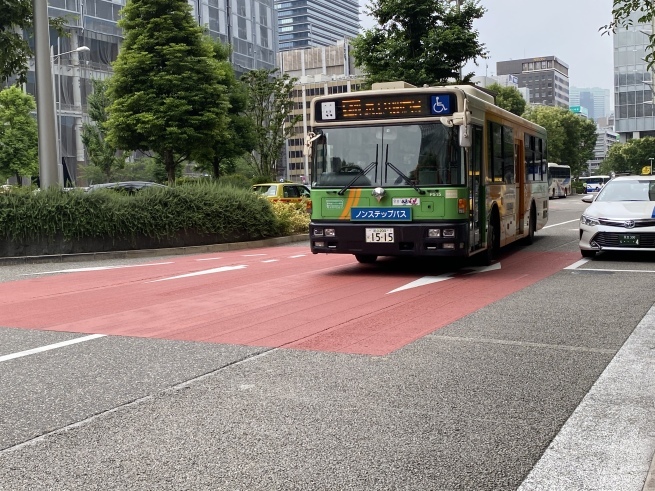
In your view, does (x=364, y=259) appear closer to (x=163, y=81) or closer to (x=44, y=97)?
(x=44, y=97)

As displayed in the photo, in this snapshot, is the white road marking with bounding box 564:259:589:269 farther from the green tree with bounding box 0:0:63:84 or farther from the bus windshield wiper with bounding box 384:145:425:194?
the green tree with bounding box 0:0:63:84

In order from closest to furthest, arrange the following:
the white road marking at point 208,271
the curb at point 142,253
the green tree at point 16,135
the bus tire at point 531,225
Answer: the white road marking at point 208,271, the curb at point 142,253, the bus tire at point 531,225, the green tree at point 16,135

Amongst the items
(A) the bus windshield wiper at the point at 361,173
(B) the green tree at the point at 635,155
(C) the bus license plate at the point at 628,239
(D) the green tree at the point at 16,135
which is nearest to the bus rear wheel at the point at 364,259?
(A) the bus windshield wiper at the point at 361,173

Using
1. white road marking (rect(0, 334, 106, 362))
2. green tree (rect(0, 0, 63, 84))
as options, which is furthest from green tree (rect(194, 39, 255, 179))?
white road marking (rect(0, 334, 106, 362))

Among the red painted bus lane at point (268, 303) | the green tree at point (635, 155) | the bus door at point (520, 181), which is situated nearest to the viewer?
the red painted bus lane at point (268, 303)

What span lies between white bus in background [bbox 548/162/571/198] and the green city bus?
184 feet

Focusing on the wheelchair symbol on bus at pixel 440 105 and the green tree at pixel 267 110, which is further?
the green tree at pixel 267 110

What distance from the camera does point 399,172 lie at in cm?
1209

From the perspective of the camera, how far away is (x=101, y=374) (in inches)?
234

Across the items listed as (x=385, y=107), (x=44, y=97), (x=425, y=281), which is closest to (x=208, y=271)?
(x=425, y=281)

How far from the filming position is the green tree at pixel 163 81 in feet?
109

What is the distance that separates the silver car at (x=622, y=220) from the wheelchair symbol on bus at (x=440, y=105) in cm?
392

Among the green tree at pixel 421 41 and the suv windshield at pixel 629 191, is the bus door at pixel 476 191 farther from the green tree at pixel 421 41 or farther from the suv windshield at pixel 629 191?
the green tree at pixel 421 41

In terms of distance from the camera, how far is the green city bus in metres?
11.9
